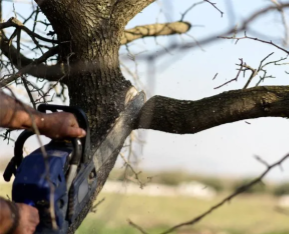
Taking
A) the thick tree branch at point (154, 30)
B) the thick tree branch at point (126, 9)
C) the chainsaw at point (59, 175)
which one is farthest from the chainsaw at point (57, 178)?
the thick tree branch at point (154, 30)

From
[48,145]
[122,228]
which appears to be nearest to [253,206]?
[122,228]

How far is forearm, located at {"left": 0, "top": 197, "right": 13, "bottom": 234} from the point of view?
74.1 inches

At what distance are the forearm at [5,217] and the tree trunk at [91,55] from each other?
0.90 m

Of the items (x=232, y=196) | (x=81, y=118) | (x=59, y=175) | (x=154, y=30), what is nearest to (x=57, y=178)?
(x=59, y=175)

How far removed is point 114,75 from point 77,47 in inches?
9.7

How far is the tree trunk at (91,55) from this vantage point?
283 cm

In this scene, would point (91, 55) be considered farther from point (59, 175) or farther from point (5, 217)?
point (5, 217)

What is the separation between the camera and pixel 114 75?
9.59 feet

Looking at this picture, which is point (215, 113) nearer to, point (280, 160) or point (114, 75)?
point (114, 75)

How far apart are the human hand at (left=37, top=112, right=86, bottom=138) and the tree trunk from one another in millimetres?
556

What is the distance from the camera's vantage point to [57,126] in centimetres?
219

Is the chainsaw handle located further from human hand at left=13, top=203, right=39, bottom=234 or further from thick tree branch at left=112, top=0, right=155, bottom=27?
thick tree branch at left=112, top=0, right=155, bottom=27

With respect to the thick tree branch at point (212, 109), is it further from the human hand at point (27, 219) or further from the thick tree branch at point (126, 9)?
the human hand at point (27, 219)

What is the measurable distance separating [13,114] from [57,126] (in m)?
0.20
